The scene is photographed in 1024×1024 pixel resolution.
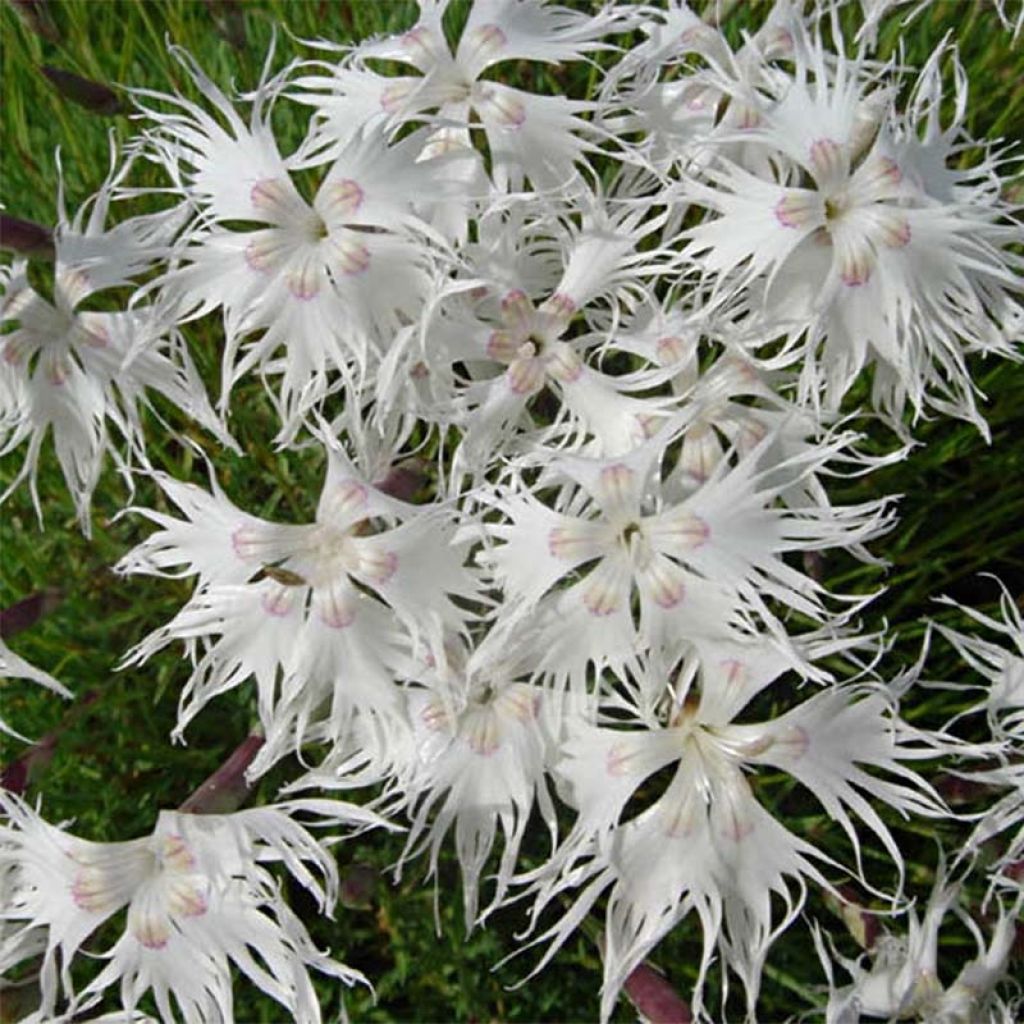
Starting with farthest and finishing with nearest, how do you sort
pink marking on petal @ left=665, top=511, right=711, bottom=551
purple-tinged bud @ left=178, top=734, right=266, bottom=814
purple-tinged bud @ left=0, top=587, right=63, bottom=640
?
purple-tinged bud @ left=0, top=587, right=63, bottom=640 < purple-tinged bud @ left=178, top=734, right=266, bottom=814 < pink marking on petal @ left=665, top=511, right=711, bottom=551

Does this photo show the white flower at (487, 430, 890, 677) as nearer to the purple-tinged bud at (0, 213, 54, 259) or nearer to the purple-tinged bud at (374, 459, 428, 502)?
the purple-tinged bud at (374, 459, 428, 502)

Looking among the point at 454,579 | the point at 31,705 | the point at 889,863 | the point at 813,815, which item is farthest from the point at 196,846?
the point at 889,863

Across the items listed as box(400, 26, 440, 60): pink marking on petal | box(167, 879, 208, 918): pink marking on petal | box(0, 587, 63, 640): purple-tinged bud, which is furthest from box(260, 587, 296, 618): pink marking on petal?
box(400, 26, 440, 60): pink marking on petal

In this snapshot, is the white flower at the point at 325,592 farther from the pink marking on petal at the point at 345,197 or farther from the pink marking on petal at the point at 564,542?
A: the pink marking on petal at the point at 345,197

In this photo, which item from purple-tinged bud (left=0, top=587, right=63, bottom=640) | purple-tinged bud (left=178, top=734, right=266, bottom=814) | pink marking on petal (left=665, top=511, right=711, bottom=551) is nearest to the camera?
pink marking on petal (left=665, top=511, right=711, bottom=551)

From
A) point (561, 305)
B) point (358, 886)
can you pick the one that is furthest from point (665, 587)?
point (358, 886)

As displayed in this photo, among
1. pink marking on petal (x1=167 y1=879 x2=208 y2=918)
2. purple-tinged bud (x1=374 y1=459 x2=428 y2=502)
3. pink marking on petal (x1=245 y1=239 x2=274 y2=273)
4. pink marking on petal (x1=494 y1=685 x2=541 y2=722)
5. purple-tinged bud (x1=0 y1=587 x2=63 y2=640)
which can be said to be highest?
pink marking on petal (x1=245 y1=239 x2=274 y2=273)

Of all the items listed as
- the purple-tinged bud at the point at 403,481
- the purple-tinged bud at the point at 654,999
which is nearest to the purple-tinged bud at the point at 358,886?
the purple-tinged bud at the point at 654,999
